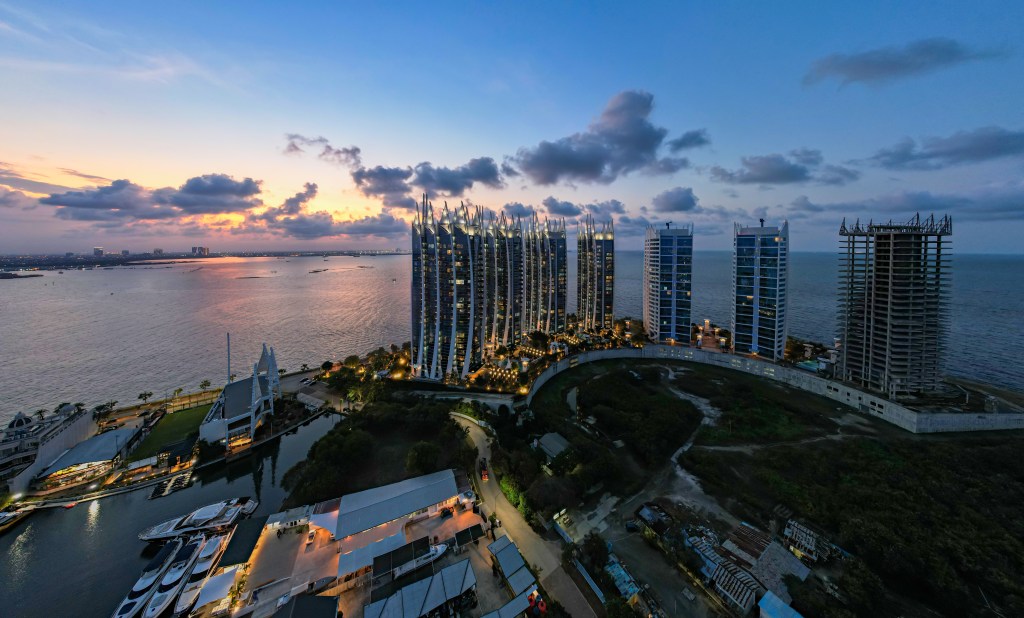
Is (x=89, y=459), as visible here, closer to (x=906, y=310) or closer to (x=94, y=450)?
(x=94, y=450)

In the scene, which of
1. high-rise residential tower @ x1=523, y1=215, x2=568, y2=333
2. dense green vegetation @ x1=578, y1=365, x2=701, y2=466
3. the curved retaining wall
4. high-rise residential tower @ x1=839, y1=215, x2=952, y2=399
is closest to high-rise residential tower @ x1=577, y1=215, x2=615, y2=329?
high-rise residential tower @ x1=523, y1=215, x2=568, y2=333

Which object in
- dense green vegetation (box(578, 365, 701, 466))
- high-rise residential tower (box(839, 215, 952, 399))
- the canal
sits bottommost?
the canal

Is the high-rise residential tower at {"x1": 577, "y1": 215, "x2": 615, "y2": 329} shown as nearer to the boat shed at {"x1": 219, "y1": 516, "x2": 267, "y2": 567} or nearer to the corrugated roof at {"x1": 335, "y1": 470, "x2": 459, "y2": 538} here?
the corrugated roof at {"x1": 335, "y1": 470, "x2": 459, "y2": 538}

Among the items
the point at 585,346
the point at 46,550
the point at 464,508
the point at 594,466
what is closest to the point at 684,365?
the point at 585,346

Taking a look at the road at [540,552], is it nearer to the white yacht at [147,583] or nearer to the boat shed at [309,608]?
the boat shed at [309,608]

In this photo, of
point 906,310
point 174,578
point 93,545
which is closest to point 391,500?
point 174,578

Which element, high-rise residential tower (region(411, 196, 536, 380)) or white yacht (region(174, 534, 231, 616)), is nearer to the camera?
white yacht (region(174, 534, 231, 616))

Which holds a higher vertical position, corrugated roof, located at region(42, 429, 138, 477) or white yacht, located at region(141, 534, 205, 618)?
corrugated roof, located at region(42, 429, 138, 477)

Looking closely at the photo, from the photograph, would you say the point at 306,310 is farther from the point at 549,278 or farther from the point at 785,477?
the point at 785,477
